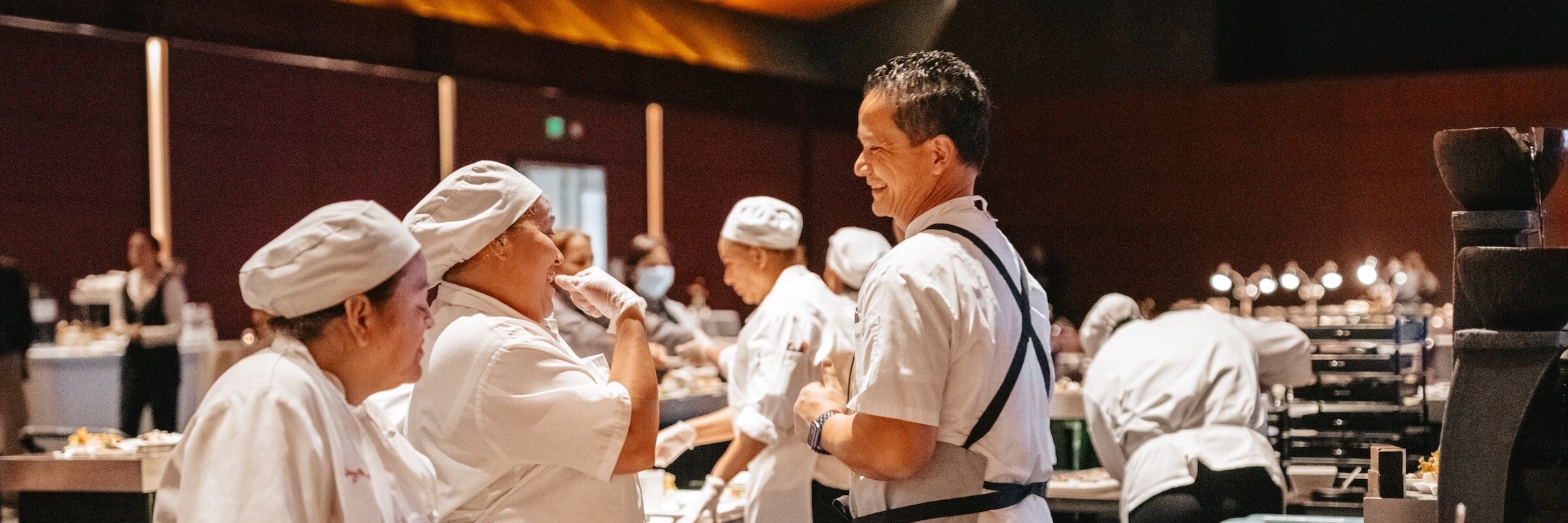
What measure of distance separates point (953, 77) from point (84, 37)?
7.88 meters

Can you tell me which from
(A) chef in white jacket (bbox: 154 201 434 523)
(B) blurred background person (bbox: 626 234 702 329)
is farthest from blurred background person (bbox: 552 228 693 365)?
(A) chef in white jacket (bbox: 154 201 434 523)

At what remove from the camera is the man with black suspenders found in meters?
1.87

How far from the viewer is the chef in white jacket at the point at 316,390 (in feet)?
4.93

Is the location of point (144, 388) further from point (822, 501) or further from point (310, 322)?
point (310, 322)

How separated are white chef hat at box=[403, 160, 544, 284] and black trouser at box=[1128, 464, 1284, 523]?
237 centimetres

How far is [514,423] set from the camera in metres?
1.93

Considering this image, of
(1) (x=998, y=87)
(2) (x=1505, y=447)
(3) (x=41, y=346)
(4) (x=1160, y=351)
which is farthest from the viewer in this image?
(1) (x=998, y=87)

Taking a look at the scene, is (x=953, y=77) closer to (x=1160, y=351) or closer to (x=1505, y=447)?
(x=1505, y=447)

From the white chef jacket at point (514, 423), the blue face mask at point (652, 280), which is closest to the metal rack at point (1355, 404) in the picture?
the white chef jacket at point (514, 423)

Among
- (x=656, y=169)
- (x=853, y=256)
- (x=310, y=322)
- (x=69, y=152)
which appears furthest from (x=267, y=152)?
(x=310, y=322)

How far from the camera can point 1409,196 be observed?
13953 millimetres

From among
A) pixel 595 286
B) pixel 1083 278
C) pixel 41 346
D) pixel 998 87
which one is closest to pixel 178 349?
pixel 41 346

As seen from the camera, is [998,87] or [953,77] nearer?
[953,77]

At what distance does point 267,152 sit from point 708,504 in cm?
713
